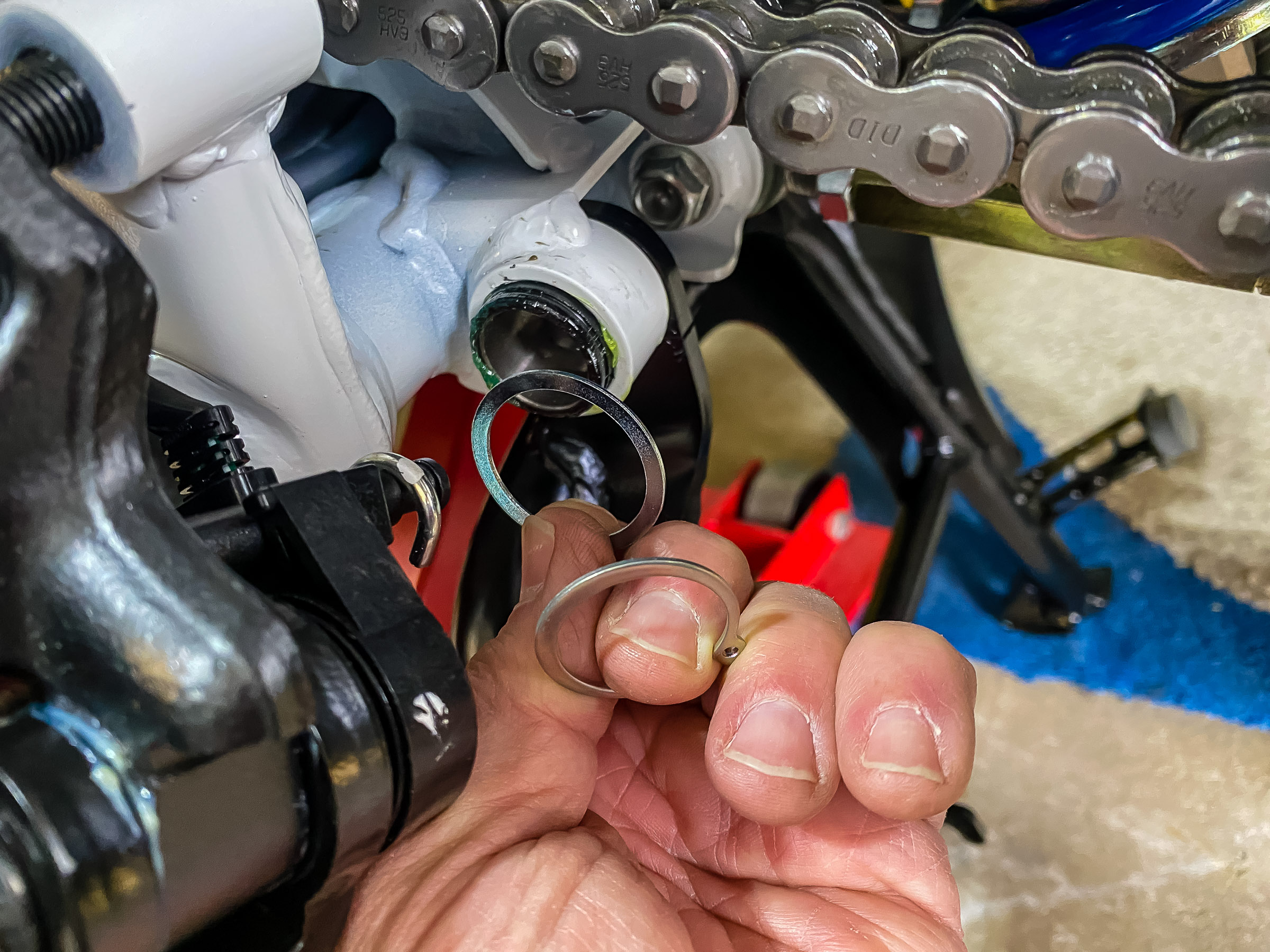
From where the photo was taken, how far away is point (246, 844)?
29 cm

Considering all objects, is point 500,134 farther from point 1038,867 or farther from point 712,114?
point 1038,867

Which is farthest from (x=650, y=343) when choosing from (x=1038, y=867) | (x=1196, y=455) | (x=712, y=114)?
(x=1196, y=455)

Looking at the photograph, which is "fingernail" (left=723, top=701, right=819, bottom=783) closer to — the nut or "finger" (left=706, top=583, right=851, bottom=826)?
"finger" (left=706, top=583, right=851, bottom=826)

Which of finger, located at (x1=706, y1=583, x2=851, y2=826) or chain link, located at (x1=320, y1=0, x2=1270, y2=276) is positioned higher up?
chain link, located at (x1=320, y1=0, x2=1270, y2=276)

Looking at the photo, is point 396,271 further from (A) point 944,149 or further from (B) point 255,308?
(A) point 944,149

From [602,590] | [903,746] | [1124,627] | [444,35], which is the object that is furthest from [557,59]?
[1124,627]

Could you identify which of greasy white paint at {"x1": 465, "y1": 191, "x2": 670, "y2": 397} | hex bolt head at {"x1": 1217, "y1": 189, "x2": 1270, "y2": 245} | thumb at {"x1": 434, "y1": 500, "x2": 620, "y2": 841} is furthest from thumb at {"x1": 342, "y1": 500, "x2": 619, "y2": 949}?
hex bolt head at {"x1": 1217, "y1": 189, "x2": 1270, "y2": 245}

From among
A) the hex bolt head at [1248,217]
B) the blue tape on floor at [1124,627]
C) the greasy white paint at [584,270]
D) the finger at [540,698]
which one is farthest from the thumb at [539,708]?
the blue tape on floor at [1124,627]

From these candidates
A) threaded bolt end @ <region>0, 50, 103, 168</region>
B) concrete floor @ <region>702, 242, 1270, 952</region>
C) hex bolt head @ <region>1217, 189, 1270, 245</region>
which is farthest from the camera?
concrete floor @ <region>702, 242, 1270, 952</region>

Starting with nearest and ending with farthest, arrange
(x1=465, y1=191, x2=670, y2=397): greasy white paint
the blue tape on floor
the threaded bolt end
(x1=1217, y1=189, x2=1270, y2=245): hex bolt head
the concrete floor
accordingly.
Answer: the threaded bolt end → (x1=1217, y1=189, x2=1270, y2=245): hex bolt head → (x1=465, y1=191, x2=670, y2=397): greasy white paint → the concrete floor → the blue tape on floor

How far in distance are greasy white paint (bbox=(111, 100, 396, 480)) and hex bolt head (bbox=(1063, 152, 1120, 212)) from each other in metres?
0.37

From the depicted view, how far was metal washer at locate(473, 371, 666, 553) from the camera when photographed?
46 centimetres

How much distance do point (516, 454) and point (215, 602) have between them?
44 centimetres

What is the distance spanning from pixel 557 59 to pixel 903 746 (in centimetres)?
39
